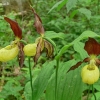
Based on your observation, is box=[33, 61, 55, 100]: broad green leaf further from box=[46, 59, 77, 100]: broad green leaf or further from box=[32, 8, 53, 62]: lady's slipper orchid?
box=[32, 8, 53, 62]: lady's slipper orchid

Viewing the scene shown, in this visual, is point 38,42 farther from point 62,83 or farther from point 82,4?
point 82,4

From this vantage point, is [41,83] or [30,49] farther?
[41,83]

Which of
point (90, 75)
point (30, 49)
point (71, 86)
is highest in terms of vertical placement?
point (30, 49)

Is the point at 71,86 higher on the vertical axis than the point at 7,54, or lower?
lower

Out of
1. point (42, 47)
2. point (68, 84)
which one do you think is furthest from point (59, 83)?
Answer: point (42, 47)

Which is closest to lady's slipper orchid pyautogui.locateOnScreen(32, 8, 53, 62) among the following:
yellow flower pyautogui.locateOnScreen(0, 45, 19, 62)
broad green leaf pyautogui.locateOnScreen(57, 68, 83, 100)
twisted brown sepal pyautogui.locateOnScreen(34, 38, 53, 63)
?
twisted brown sepal pyautogui.locateOnScreen(34, 38, 53, 63)

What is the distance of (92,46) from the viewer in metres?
1.04

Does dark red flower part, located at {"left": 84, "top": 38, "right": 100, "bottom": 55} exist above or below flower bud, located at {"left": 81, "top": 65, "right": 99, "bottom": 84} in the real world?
above

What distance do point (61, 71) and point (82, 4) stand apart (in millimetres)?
2125

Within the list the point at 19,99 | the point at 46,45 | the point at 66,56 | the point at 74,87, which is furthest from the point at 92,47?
the point at 66,56

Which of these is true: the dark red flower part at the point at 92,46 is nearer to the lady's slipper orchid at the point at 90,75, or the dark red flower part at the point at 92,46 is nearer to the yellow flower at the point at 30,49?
the lady's slipper orchid at the point at 90,75

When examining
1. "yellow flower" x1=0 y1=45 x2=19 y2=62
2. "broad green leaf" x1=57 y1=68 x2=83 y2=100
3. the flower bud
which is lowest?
"broad green leaf" x1=57 y1=68 x2=83 y2=100

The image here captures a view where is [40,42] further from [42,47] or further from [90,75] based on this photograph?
[90,75]

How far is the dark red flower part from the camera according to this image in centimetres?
102
